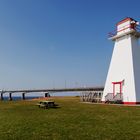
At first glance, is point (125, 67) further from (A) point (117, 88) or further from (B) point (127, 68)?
(A) point (117, 88)

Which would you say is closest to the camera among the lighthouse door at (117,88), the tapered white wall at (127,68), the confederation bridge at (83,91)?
the tapered white wall at (127,68)

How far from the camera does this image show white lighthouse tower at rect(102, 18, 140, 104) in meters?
32.8

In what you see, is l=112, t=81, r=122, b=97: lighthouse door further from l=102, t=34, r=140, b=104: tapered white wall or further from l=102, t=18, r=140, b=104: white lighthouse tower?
l=102, t=34, r=140, b=104: tapered white wall

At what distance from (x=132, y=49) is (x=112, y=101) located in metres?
9.60

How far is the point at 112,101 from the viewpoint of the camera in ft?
117

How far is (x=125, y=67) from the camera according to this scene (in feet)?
113

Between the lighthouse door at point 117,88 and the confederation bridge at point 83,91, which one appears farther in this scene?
the confederation bridge at point 83,91

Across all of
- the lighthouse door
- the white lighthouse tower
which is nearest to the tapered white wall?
the white lighthouse tower

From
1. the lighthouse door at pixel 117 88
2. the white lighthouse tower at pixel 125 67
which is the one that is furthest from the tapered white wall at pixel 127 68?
the lighthouse door at pixel 117 88

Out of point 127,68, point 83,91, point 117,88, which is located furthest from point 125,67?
point 83,91

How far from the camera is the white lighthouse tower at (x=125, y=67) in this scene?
108 ft

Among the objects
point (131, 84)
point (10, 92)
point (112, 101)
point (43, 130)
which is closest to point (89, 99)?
point (112, 101)

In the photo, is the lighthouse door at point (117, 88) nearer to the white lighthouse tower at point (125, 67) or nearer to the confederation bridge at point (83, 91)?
the white lighthouse tower at point (125, 67)

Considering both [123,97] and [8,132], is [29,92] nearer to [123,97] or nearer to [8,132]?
[123,97]
